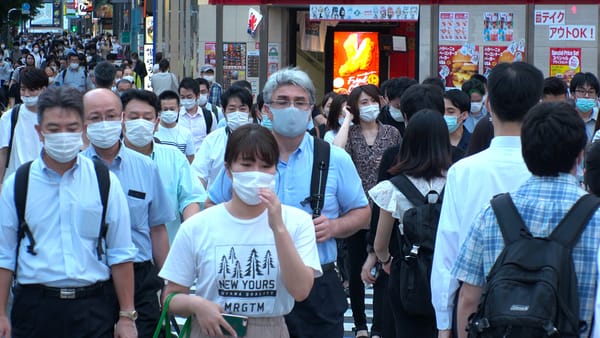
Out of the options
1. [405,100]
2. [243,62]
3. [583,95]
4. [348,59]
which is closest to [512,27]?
[348,59]

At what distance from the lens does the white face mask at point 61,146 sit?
17.8 feet

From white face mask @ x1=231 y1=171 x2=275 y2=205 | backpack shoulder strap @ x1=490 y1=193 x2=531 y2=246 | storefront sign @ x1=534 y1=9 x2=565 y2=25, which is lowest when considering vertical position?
backpack shoulder strap @ x1=490 y1=193 x2=531 y2=246

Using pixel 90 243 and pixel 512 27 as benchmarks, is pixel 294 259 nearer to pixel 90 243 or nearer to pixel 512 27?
pixel 90 243

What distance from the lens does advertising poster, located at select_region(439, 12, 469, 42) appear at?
914 inches

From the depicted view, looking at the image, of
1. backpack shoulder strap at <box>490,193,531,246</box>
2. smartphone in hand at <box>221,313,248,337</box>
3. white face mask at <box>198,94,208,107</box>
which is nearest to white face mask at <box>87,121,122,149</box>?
smartphone in hand at <box>221,313,248,337</box>

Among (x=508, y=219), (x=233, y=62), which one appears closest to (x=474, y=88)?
(x=508, y=219)

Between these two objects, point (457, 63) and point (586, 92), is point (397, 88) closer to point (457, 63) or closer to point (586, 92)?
point (586, 92)

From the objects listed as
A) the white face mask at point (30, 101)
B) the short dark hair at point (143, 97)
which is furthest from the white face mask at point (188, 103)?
the short dark hair at point (143, 97)

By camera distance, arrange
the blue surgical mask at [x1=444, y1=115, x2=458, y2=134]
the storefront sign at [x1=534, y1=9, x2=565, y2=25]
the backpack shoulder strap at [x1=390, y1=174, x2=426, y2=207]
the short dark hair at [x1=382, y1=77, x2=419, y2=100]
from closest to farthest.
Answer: the backpack shoulder strap at [x1=390, y1=174, x2=426, y2=207] → the blue surgical mask at [x1=444, y1=115, x2=458, y2=134] → the short dark hair at [x1=382, y1=77, x2=419, y2=100] → the storefront sign at [x1=534, y1=9, x2=565, y2=25]

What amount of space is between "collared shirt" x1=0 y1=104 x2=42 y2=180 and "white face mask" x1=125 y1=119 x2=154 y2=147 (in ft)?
8.83

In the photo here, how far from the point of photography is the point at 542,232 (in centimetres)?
428

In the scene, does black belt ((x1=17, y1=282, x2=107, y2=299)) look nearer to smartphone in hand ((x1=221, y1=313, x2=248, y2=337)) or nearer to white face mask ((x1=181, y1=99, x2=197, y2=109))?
smartphone in hand ((x1=221, y1=313, x2=248, y2=337))

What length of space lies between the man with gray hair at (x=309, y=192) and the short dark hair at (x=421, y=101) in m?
2.08

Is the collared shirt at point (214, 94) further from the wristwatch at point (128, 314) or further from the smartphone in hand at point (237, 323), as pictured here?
the smartphone in hand at point (237, 323)
